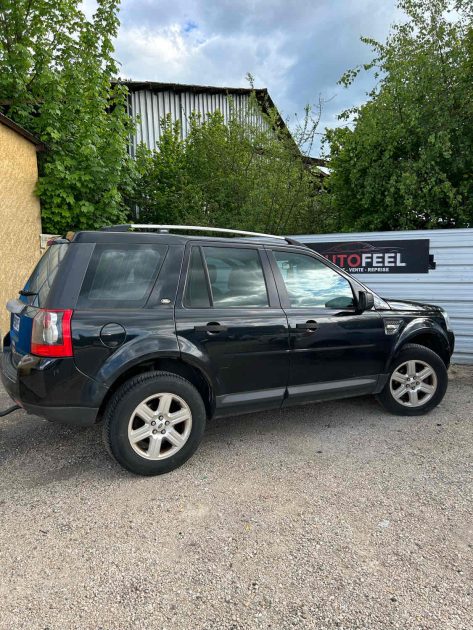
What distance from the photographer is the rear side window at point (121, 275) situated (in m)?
2.93

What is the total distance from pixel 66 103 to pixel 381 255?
20.3ft

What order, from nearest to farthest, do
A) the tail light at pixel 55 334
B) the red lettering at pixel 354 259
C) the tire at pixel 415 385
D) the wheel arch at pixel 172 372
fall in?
the tail light at pixel 55 334, the wheel arch at pixel 172 372, the tire at pixel 415 385, the red lettering at pixel 354 259

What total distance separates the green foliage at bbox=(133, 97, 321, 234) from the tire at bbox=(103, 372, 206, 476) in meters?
5.81

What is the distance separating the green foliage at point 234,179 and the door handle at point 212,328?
5436 millimetres

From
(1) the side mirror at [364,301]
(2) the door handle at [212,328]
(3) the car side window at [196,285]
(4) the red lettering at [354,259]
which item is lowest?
(2) the door handle at [212,328]

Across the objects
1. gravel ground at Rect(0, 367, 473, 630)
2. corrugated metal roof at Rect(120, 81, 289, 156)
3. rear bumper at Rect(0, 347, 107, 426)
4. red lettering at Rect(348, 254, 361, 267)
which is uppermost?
corrugated metal roof at Rect(120, 81, 289, 156)

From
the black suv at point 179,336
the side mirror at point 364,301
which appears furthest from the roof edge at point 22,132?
the side mirror at point 364,301

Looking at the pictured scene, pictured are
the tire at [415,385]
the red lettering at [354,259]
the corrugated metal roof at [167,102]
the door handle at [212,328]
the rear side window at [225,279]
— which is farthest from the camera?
the corrugated metal roof at [167,102]

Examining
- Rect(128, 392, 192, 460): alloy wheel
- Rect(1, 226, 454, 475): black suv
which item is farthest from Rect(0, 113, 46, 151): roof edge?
Rect(128, 392, 192, 460): alloy wheel

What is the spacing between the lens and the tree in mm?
6324

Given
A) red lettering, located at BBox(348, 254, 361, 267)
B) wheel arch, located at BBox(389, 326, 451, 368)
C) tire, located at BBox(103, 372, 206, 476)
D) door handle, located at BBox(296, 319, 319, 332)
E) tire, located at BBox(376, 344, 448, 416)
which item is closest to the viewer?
tire, located at BBox(103, 372, 206, 476)

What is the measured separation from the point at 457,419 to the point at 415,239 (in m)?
3.11

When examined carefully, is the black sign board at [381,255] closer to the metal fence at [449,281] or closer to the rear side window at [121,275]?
the metal fence at [449,281]

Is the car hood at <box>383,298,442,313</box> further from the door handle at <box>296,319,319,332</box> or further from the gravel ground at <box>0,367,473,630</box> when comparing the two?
the gravel ground at <box>0,367,473,630</box>
